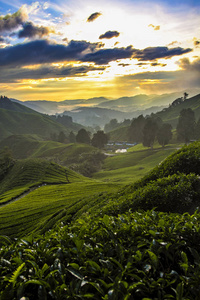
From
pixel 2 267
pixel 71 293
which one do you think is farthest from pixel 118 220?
pixel 2 267

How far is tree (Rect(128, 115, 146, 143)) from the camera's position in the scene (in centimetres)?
14800

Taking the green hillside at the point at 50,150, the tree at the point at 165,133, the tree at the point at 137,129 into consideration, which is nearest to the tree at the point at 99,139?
the green hillside at the point at 50,150

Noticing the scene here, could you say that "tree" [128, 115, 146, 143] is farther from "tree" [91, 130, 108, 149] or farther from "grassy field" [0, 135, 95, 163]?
"grassy field" [0, 135, 95, 163]

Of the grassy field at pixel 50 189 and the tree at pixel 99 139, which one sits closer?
the grassy field at pixel 50 189

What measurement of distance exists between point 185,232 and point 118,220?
2.72m

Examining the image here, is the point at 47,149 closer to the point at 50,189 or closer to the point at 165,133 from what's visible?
the point at 165,133

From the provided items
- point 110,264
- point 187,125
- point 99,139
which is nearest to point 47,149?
point 99,139

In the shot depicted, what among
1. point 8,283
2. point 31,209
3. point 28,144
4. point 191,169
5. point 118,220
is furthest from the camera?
point 28,144

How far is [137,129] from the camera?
150500 mm

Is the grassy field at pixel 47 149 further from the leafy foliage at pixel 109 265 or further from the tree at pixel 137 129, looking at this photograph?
the leafy foliage at pixel 109 265

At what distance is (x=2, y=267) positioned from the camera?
5645 mm

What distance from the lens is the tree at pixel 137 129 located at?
486 feet

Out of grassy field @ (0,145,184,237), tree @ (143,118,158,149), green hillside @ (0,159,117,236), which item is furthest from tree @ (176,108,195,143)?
green hillside @ (0,159,117,236)

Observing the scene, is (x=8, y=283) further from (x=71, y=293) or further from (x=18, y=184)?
(x=18, y=184)
